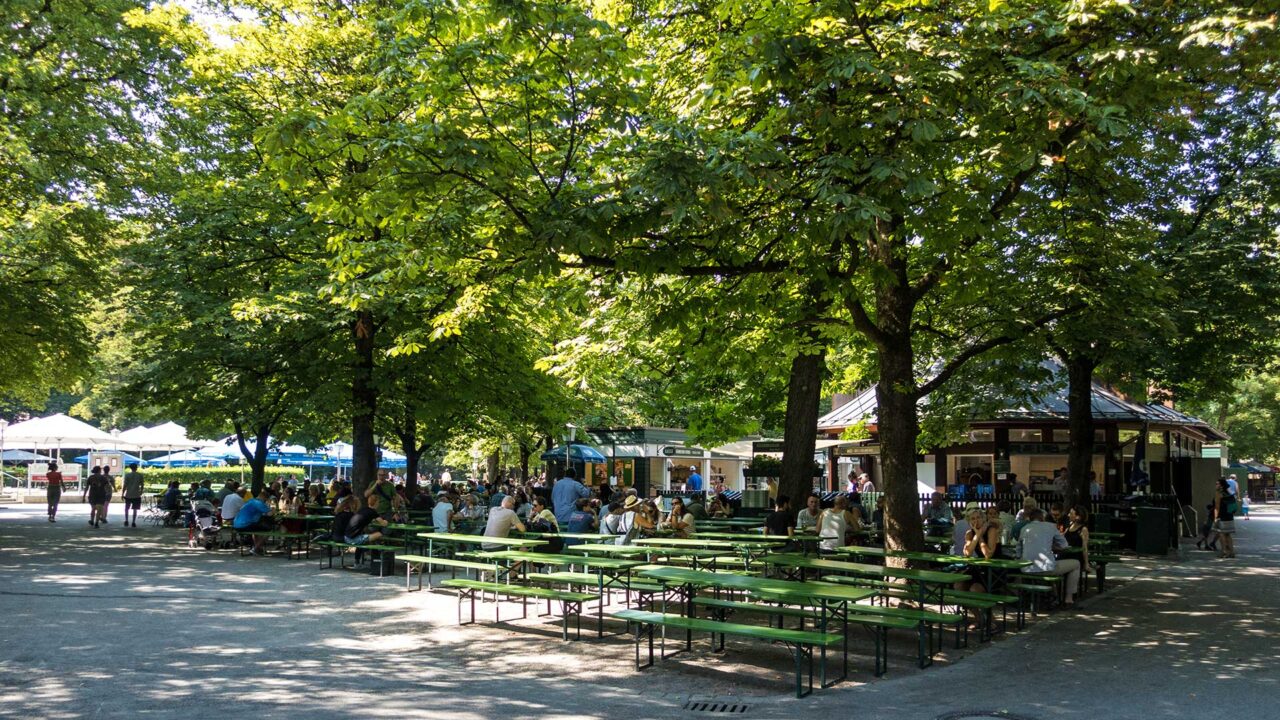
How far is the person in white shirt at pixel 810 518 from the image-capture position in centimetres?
1538

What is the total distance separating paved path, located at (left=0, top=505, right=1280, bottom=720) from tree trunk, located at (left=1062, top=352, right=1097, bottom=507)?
6042 mm

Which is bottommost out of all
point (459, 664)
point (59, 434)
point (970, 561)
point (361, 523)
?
point (459, 664)

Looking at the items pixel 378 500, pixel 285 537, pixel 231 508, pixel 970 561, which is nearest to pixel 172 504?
pixel 231 508

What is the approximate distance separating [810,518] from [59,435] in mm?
26904

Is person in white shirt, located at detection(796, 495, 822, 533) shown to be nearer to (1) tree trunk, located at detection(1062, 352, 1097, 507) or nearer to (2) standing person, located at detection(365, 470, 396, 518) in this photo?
(1) tree trunk, located at detection(1062, 352, 1097, 507)

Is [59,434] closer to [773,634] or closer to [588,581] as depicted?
[588,581]

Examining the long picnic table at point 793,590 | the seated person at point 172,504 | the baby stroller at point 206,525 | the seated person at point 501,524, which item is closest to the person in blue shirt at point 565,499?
the seated person at point 501,524

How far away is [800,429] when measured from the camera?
1761 centimetres

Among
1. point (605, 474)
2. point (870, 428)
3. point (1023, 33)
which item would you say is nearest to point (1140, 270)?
point (1023, 33)

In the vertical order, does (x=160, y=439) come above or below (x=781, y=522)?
above

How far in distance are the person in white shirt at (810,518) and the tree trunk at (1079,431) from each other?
22.7ft

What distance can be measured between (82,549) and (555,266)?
1497 cm

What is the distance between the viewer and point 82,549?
19.0 m

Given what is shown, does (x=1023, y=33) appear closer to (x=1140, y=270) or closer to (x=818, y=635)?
(x=1140, y=270)
